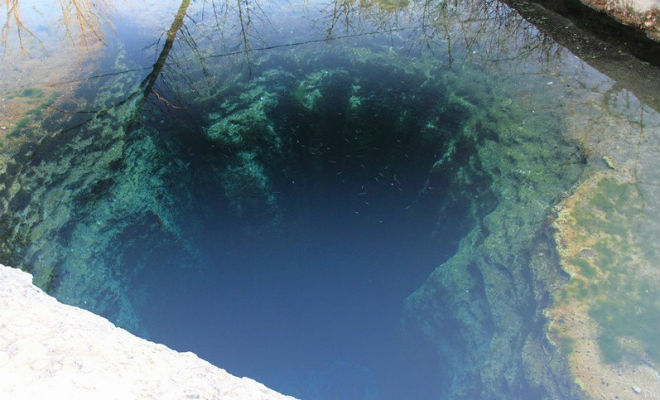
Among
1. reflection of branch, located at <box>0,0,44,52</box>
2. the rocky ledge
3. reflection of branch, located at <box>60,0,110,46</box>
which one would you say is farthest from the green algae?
reflection of branch, located at <box>0,0,44,52</box>

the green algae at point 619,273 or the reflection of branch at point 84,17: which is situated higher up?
the reflection of branch at point 84,17

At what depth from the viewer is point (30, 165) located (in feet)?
9.11

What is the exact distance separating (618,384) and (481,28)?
321 centimetres

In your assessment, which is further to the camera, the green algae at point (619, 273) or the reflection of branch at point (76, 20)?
the reflection of branch at point (76, 20)

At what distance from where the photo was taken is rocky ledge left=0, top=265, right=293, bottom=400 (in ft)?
4.16

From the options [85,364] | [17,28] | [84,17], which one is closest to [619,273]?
[85,364]

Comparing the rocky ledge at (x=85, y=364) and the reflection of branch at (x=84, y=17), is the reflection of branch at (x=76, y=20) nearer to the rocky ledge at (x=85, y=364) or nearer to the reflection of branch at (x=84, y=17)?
the reflection of branch at (x=84, y=17)

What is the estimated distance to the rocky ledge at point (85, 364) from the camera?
1267 millimetres

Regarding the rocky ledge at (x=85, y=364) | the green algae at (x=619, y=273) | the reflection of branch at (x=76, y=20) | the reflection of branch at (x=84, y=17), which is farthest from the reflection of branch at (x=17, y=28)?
the green algae at (x=619, y=273)

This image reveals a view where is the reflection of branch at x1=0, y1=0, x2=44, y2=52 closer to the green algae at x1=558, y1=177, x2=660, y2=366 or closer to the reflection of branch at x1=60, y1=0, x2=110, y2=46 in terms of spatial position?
the reflection of branch at x1=60, y1=0, x2=110, y2=46

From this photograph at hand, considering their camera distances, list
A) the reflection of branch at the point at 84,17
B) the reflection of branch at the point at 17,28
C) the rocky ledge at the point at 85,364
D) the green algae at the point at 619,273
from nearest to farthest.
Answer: the rocky ledge at the point at 85,364
the green algae at the point at 619,273
the reflection of branch at the point at 17,28
the reflection of branch at the point at 84,17

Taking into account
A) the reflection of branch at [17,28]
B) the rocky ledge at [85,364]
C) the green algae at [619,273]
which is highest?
the reflection of branch at [17,28]

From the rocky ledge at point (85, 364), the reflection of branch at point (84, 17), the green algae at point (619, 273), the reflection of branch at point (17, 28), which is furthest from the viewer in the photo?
the reflection of branch at point (84, 17)

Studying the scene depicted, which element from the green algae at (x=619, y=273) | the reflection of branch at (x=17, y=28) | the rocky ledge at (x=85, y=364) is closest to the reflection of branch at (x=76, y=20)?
the reflection of branch at (x=17, y=28)
